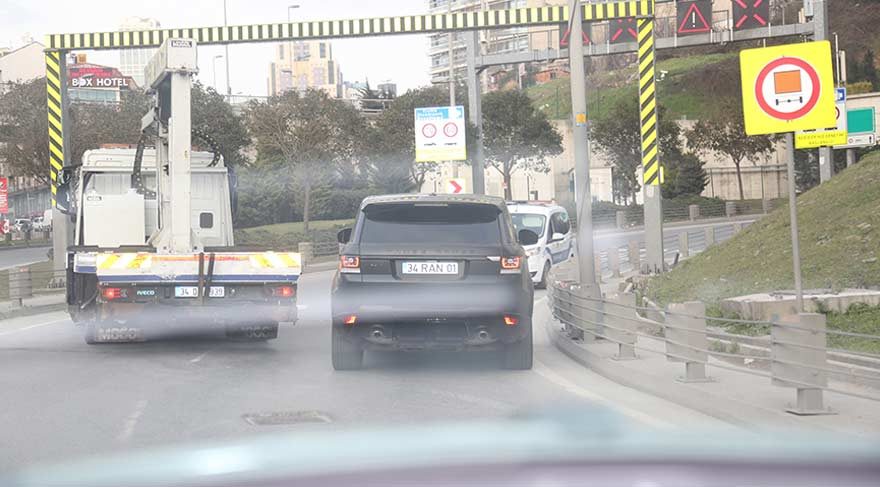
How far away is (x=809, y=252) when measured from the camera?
1712 centimetres

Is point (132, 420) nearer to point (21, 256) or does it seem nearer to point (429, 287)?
point (429, 287)

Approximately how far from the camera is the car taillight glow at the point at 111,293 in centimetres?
1435

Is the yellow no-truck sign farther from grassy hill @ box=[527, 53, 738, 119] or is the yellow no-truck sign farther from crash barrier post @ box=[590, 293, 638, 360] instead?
grassy hill @ box=[527, 53, 738, 119]

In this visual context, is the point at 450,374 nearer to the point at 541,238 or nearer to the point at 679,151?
the point at 541,238

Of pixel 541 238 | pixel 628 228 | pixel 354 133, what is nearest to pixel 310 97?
pixel 354 133

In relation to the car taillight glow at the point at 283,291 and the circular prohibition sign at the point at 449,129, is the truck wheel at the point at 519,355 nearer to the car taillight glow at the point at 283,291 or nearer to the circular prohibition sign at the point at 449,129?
the car taillight glow at the point at 283,291

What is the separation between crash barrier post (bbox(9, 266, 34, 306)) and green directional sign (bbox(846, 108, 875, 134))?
1756 centimetres

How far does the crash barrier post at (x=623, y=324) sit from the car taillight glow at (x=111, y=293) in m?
6.11

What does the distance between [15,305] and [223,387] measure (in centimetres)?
1441

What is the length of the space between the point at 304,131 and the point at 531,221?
947 inches

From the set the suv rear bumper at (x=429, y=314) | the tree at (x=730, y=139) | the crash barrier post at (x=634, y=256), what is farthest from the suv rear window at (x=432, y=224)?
the tree at (x=730, y=139)

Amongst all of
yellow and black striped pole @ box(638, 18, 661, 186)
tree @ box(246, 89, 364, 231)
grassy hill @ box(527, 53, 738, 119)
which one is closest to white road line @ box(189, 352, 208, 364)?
yellow and black striped pole @ box(638, 18, 661, 186)

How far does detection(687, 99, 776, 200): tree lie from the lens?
7075cm

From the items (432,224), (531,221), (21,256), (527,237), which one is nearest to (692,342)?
Answer: (432,224)
